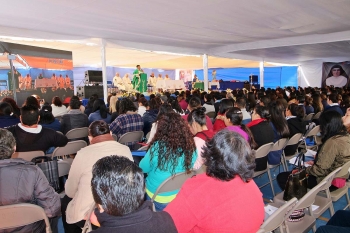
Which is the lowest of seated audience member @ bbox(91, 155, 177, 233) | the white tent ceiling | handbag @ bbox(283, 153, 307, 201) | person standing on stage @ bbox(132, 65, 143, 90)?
handbag @ bbox(283, 153, 307, 201)

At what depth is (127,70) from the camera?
72.9ft

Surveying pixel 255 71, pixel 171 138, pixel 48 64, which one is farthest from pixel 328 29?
pixel 255 71

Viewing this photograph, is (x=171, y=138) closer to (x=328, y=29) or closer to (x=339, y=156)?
(x=339, y=156)

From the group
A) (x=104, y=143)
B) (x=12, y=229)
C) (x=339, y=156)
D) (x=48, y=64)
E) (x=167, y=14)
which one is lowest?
(x=12, y=229)

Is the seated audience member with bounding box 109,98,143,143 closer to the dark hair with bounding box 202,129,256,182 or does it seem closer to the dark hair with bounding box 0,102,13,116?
the dark hair with bounding box 0,102,13,116

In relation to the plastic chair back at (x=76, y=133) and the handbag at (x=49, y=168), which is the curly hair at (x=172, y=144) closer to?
the handbag at (x=49, y=168)

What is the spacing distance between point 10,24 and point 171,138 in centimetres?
580

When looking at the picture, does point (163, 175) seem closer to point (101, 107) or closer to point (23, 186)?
point (23, 186)

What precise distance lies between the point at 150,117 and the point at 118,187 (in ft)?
12.1

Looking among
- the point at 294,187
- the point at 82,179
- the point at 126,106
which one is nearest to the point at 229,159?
the point at 82,179

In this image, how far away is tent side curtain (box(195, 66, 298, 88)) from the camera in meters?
19.8

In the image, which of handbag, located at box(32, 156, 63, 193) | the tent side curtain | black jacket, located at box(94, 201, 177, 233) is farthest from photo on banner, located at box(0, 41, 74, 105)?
the tent side curtain

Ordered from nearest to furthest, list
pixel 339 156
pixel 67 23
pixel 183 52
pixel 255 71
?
1. pixel 339 156
2. pixel 67 23
3. pixel 183 52
4. pixel 255 71

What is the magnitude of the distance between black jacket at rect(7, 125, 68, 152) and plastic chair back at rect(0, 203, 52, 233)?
1.36m
